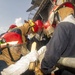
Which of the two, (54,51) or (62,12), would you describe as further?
(62,12)

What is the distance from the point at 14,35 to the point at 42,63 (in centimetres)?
123

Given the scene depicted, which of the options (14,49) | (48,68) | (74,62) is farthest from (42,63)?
(14,49)

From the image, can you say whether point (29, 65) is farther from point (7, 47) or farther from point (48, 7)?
point (48, 7)

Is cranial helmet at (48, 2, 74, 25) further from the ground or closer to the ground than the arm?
further from the ground

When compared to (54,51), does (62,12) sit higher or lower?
higher

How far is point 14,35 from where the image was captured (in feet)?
11.8

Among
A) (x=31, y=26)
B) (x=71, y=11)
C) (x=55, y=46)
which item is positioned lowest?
(x=31, y=26)

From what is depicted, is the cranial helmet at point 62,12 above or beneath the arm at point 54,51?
above

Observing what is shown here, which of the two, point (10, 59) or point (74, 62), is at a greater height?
point (74, 62)

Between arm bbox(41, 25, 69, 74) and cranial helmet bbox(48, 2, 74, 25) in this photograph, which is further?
cranial helmet bbox(48, 2, 74, 25)

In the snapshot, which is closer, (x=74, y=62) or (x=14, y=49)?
(x=74, y=62)

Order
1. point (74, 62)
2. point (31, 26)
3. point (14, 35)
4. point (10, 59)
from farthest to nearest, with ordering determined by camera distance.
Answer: point (31, 26) → point (14, 35) → point (10, 59) → point (74, 62)

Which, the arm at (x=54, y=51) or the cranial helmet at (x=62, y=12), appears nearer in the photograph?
the arm at (x=54, y=51)

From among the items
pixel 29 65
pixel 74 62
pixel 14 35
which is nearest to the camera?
pixel 74 62
